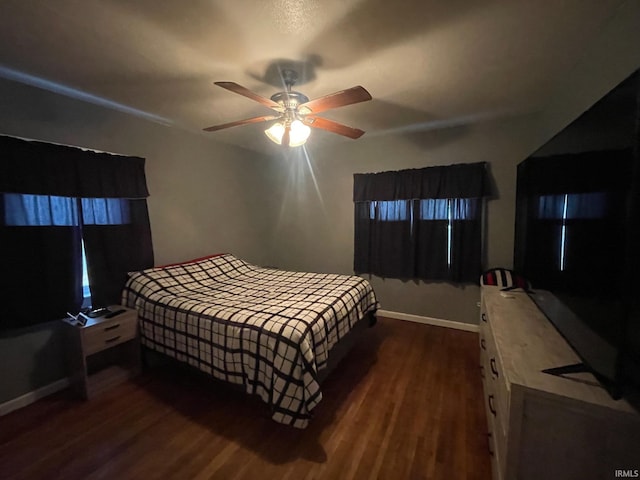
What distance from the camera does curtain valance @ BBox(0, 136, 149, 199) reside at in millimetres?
1912

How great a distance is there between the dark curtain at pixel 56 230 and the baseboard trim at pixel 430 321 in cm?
315

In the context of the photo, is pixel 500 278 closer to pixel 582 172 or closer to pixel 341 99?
pixel 582 172

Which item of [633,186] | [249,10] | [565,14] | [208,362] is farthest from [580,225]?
[208,362]

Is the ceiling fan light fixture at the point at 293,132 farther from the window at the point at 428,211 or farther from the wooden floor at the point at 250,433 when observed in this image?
the wooden floor at the point at 250,433

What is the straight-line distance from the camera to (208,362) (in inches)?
77.4

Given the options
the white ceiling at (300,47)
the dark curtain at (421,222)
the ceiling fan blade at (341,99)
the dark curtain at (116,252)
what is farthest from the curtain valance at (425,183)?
the dark curtain at (116,252)

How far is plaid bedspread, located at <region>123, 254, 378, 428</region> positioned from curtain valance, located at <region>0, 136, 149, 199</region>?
86cm

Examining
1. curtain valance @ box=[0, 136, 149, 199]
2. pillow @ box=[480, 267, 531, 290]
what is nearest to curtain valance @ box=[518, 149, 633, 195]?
pillow @ box=[480, 267, 531, 290]

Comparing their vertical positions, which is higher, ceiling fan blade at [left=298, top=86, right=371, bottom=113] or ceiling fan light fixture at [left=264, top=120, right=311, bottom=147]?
ceiling fan blade at [left=298, top=86, right=371, bottom=113]

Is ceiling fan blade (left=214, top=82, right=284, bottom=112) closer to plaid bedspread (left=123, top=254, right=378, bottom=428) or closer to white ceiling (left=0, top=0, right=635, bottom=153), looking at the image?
white ceiling (left=0, top=0, right=635, bottom=153)

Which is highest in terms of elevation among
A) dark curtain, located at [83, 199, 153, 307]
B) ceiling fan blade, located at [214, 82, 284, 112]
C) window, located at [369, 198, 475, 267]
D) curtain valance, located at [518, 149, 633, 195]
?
ceiling fan blade, located at [214, 82, 284, 112]

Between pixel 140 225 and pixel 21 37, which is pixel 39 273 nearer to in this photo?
pixel 140 225

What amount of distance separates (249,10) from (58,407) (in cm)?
303

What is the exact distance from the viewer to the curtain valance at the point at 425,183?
2949 mm
